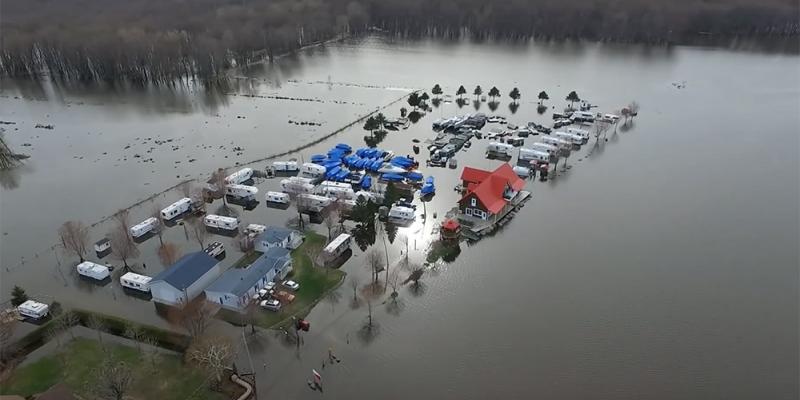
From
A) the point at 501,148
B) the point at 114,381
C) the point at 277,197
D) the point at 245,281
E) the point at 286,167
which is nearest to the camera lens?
the point at 114,381

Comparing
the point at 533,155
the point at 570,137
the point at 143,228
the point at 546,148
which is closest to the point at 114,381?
the point at 143,228

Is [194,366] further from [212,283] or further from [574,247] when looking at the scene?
[574,247]

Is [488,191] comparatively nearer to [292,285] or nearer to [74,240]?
[292,285]

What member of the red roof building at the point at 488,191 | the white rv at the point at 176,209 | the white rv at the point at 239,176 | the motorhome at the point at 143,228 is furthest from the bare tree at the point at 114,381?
the red roof building at the point at 488,191

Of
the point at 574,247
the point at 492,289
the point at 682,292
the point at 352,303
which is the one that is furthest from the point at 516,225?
the point at 352,303

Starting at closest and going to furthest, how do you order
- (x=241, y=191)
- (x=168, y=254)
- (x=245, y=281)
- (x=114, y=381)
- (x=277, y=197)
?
(x=114, y=381) → (x=245, y=281) → (x=168, y=254) → (x=277, y=197) → (x=241, y=191)
